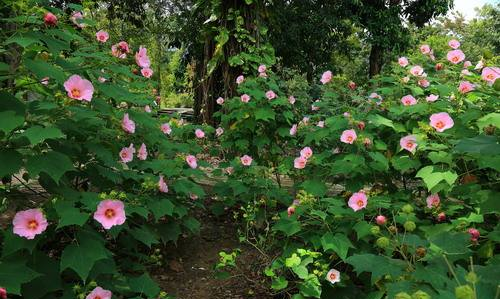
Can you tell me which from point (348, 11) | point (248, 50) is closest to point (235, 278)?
point (248, 50)

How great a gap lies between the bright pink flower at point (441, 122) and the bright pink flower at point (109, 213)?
170cm

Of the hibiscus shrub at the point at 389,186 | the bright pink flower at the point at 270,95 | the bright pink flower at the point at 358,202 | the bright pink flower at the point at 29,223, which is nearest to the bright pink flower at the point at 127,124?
the bright pink flower at the point at 29,223

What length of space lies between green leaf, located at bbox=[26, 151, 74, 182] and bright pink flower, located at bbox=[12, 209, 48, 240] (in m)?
0.17

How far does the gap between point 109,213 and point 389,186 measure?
5.92 ft

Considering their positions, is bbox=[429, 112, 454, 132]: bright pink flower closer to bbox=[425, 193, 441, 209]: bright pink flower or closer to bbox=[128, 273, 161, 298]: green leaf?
bbox=[425, 193, 441, 209]: bright pink flower

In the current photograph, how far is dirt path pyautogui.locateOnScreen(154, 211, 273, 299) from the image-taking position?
277 cm

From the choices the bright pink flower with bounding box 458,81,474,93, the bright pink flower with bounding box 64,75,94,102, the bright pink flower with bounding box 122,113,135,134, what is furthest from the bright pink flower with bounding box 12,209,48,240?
the bright pink flower with bounding box 458,81,474,93

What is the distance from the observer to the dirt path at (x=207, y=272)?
277 centimetres

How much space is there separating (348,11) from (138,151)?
944 cm

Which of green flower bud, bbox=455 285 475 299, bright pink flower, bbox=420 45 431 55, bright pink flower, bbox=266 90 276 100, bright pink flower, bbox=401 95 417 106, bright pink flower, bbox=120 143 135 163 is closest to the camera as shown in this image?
green flower bud, bbox=455 285 475 299

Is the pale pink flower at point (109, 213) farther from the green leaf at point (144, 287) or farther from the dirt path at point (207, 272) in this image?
the dirt path at point (207, 272)

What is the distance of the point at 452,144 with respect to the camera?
7.92 feet

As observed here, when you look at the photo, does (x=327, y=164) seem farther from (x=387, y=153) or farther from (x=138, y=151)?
(x=138, y=151)

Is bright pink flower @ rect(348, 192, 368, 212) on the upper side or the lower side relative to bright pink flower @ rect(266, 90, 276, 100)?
lower
